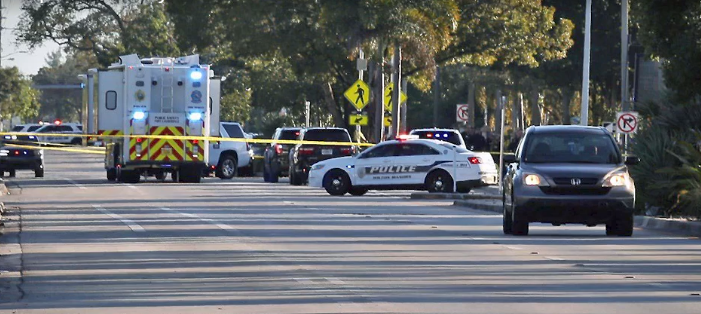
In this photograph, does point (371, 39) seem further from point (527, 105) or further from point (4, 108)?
point (527, 105)

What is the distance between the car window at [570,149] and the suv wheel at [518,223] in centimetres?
93

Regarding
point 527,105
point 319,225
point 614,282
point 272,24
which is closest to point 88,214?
point 319,225

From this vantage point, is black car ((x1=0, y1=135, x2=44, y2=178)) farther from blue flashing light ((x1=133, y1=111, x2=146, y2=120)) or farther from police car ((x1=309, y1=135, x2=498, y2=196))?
police car ((x1=309, y1=135, x2=498, y2=196))

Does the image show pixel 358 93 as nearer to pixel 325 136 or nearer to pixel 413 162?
pixel 325 136

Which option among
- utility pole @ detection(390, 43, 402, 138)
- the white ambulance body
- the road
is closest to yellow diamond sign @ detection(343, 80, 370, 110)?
utility pole @ detection(390, 43, 402, 138)

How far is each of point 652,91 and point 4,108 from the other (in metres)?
67.1

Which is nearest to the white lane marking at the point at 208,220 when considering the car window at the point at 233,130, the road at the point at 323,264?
the road at the point at 323,264

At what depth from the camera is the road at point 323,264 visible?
1285cm

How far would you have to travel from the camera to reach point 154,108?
129 ft

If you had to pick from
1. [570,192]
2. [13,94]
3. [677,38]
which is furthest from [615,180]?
[13,94]

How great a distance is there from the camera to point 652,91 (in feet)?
176

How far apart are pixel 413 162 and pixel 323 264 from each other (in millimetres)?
17992

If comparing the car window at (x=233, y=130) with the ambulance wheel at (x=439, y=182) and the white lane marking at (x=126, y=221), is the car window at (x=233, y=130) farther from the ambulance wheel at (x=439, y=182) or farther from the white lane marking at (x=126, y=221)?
the white lane marking at (x=126, y=221)

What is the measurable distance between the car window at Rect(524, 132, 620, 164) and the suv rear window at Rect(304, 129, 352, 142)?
18.8 meters
